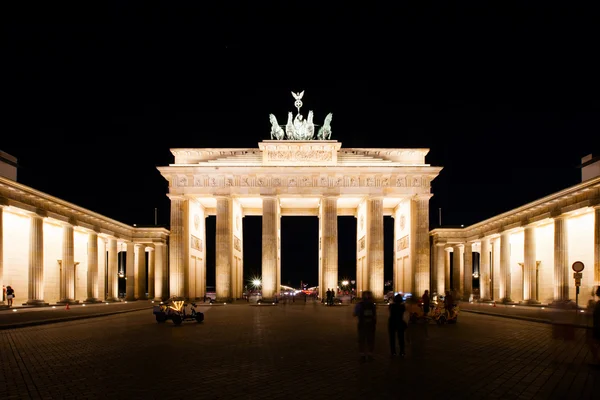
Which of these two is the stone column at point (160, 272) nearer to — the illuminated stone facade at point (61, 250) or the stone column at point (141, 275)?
the illuminated stone facade at point (61, 250)

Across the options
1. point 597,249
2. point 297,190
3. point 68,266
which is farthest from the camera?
point 297,190


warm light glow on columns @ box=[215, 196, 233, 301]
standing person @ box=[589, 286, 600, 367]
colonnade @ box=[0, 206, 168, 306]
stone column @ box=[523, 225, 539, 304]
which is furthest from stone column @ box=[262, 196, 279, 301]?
standing person @ box=[589, 286, 600, 367]

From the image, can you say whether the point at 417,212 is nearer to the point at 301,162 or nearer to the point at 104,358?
the point at 301,162

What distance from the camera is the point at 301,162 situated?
169 ft

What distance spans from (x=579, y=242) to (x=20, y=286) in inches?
1823

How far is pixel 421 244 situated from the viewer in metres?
50.3

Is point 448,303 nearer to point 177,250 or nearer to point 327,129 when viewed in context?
point 327,129

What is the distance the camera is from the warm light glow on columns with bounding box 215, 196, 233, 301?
49875 mm

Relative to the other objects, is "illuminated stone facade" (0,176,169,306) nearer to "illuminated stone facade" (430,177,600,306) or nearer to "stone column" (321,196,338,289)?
"stone column" (321,196,338,289)

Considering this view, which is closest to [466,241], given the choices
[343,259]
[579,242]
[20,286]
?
[579,242]

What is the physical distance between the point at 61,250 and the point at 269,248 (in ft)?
67.1

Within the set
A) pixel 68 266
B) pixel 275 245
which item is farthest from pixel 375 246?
pixel 68 266

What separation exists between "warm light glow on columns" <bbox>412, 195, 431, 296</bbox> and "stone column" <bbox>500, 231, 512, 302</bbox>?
680 centimetres

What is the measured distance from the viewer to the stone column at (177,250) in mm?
49562
